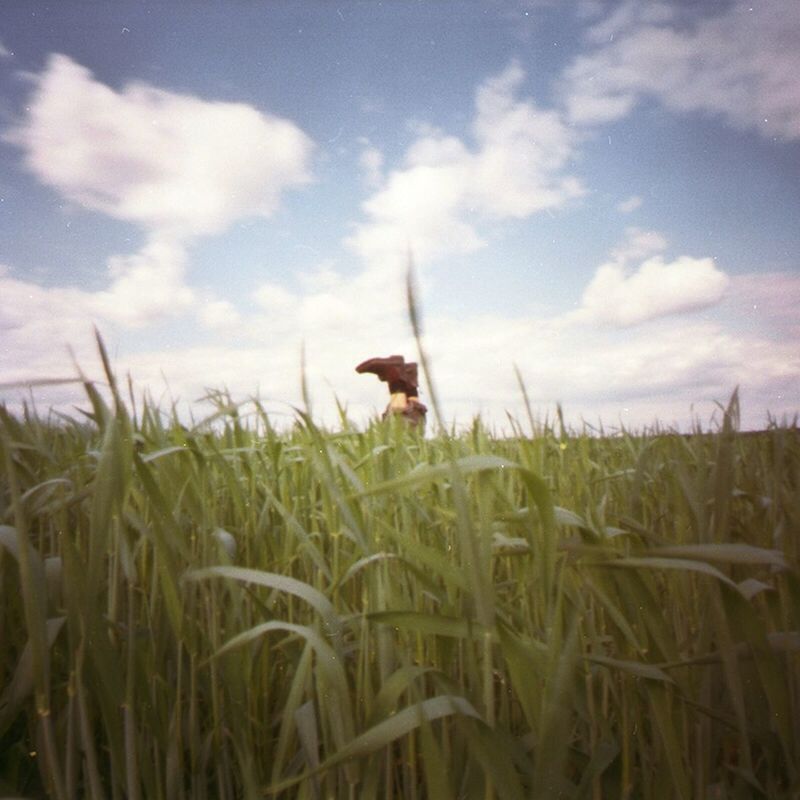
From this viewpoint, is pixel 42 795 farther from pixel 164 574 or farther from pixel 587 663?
pixel 587 663

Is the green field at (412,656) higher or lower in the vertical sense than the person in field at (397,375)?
lower

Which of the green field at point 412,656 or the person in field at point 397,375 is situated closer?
the green field at point 412,656

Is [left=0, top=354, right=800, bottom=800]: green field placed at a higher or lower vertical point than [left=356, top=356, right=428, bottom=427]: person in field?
lower

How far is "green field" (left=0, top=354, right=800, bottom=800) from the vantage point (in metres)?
0.73

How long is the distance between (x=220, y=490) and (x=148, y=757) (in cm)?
96

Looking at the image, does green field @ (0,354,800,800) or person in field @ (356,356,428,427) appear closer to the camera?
green field @ (0,354,800,800)

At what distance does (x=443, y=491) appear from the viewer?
1398 mm

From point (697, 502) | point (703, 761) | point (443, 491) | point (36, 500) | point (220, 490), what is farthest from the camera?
point (220, 490)

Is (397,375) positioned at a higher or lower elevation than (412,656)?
higher

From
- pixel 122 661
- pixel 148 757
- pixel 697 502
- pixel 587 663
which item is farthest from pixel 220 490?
pixel 697 502

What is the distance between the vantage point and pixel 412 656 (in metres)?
1.12

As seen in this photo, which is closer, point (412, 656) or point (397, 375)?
point (412, 656)

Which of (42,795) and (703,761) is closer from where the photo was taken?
(703,761)

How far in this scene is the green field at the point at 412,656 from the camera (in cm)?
73
